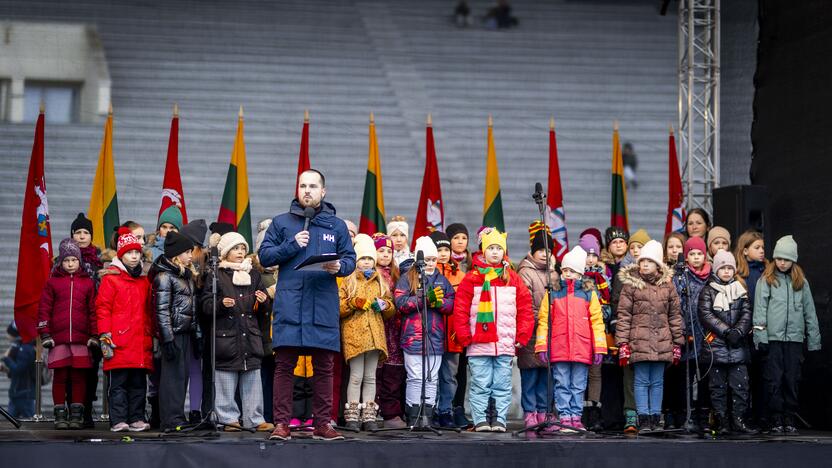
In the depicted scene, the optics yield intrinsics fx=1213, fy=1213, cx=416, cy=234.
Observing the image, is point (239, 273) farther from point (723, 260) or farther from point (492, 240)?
point (723, 260)

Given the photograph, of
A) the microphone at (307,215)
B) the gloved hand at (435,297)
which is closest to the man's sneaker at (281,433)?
the microphone at (307,215)

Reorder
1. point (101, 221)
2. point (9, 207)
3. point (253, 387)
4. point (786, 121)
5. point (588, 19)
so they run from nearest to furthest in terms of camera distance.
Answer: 1. point (253, 387)
2. point (786, 121)
3. point (101, 221)
4. point (9, 207)
5. point (588, 19)

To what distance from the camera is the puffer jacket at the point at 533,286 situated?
27.6 ft

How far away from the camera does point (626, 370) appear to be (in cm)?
862

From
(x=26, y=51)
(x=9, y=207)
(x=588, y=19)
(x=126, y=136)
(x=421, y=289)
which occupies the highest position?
(x=588, y=19)

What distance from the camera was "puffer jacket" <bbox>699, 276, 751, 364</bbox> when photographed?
8.26 m

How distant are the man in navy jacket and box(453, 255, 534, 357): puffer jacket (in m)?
1.22

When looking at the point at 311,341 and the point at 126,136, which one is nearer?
the point at 311,341

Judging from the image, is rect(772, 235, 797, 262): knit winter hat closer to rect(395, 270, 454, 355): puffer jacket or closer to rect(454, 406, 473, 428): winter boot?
rect(395, 270, 454, 355): puffer jacket

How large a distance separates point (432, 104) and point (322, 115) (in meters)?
1.78

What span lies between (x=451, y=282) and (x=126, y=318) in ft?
7.33

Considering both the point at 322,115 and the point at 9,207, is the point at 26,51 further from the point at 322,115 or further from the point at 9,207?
the point at 322,115

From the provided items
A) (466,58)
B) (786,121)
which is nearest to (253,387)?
(786,121)

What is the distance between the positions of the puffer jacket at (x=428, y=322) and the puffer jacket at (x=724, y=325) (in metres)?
1.76
